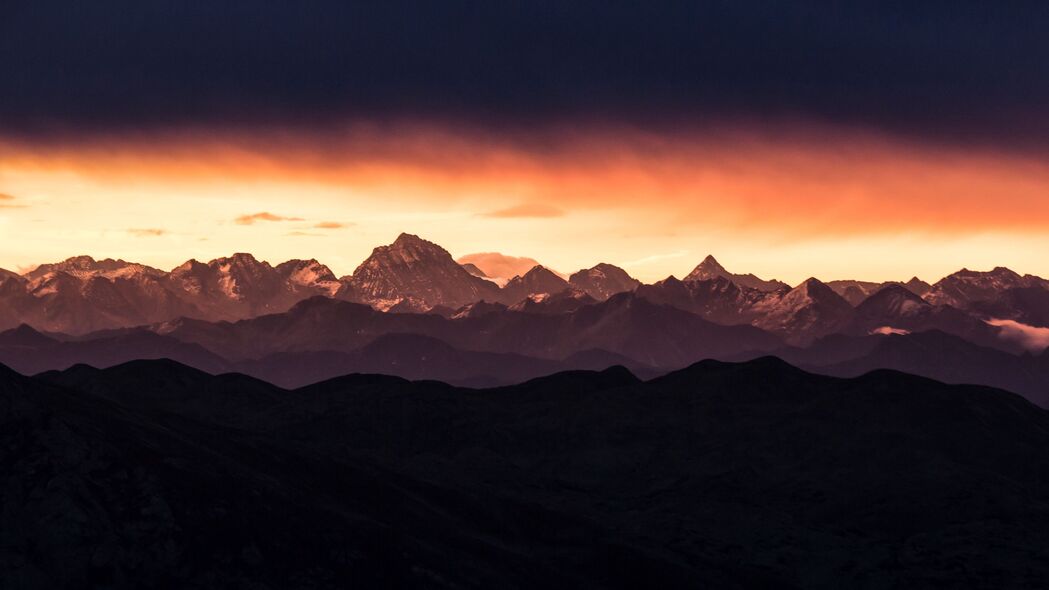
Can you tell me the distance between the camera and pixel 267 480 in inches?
5965

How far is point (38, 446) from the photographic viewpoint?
134 metres

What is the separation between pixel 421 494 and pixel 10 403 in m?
54.6

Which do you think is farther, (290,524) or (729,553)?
(729,553)

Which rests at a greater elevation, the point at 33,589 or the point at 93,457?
the point at 93,457

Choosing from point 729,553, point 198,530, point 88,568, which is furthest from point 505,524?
point 88,568

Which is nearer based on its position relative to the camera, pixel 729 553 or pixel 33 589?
pixel 33 589

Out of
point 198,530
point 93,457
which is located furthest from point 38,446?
point 198,530

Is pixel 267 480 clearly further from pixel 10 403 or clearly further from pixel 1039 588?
pixel 1039 588

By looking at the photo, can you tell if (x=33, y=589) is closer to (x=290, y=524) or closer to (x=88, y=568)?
(x=88, y=568)

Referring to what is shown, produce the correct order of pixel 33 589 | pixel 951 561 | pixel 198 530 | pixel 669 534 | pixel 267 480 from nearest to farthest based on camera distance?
1. pixel 33 589
2. pixel 198 530
3. pixel 267 480
4. pixel 951 561
5. pixel 669 534

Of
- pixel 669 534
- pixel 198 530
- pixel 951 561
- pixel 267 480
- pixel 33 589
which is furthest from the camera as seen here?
pixel 669 534

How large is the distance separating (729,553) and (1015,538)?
125 feet

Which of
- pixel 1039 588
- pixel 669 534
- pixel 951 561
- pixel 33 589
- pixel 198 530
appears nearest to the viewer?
pixel 33 589

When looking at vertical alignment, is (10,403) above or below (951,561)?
above
